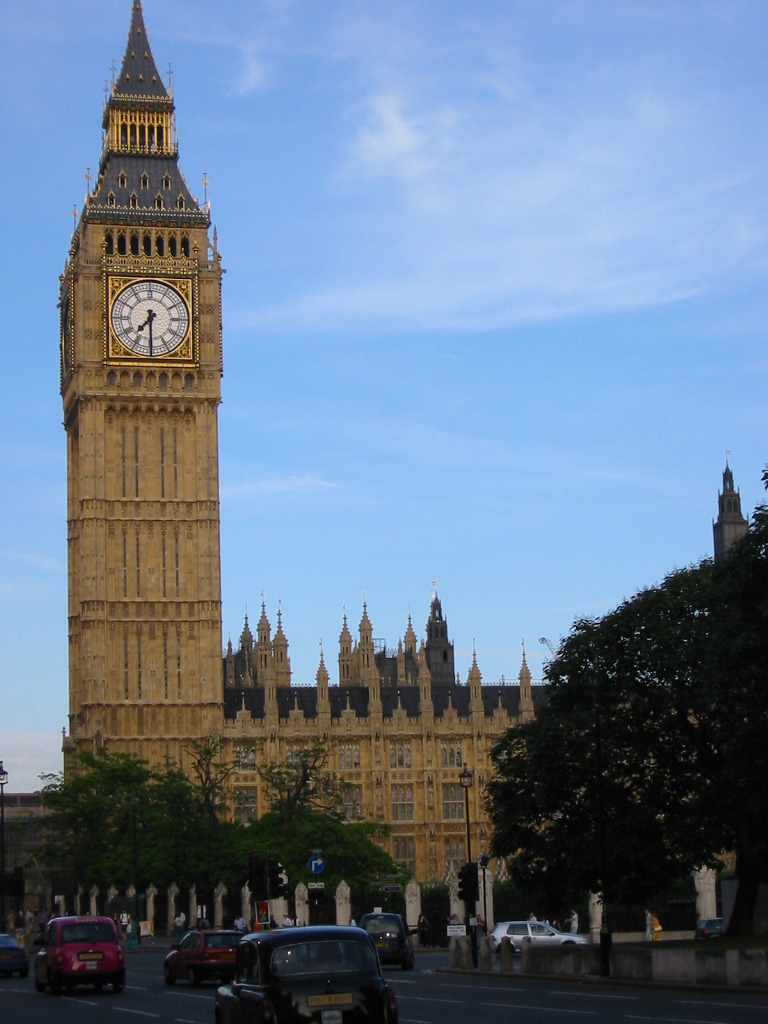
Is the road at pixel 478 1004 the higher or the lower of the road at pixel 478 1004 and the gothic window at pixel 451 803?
the lower

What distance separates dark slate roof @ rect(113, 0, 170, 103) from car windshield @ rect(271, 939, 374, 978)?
9309 centimetres

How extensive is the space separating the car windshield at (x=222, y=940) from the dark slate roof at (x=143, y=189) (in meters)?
70.1

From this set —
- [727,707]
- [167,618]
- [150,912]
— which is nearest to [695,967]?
[727,707]

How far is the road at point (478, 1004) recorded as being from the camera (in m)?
24.9

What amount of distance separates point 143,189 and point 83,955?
7474 centimetres

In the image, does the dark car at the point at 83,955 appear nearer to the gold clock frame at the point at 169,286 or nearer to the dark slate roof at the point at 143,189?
the gold clock frame at the point at 169,286

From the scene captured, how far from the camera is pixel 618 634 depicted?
45.7 metres

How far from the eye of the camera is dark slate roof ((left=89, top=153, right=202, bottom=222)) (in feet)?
338

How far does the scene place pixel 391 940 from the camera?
1746 inches

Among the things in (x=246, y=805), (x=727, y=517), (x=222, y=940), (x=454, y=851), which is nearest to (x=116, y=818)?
(x=246, y=805)

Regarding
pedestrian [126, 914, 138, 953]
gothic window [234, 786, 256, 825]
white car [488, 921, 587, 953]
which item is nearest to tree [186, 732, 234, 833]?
gothic window [234, 786, 256, 825]

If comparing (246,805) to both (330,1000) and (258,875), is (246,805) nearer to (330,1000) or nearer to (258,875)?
(258,875)

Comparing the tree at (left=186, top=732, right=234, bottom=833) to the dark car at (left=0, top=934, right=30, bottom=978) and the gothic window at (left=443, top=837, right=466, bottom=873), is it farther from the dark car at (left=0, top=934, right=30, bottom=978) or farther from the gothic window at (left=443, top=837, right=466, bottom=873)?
the dark car at (left=0, top=934, right=30, bottom=978)

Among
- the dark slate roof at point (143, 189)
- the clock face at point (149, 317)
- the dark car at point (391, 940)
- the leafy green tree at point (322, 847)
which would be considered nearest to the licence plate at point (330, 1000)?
the dark car at point (391, 940)
